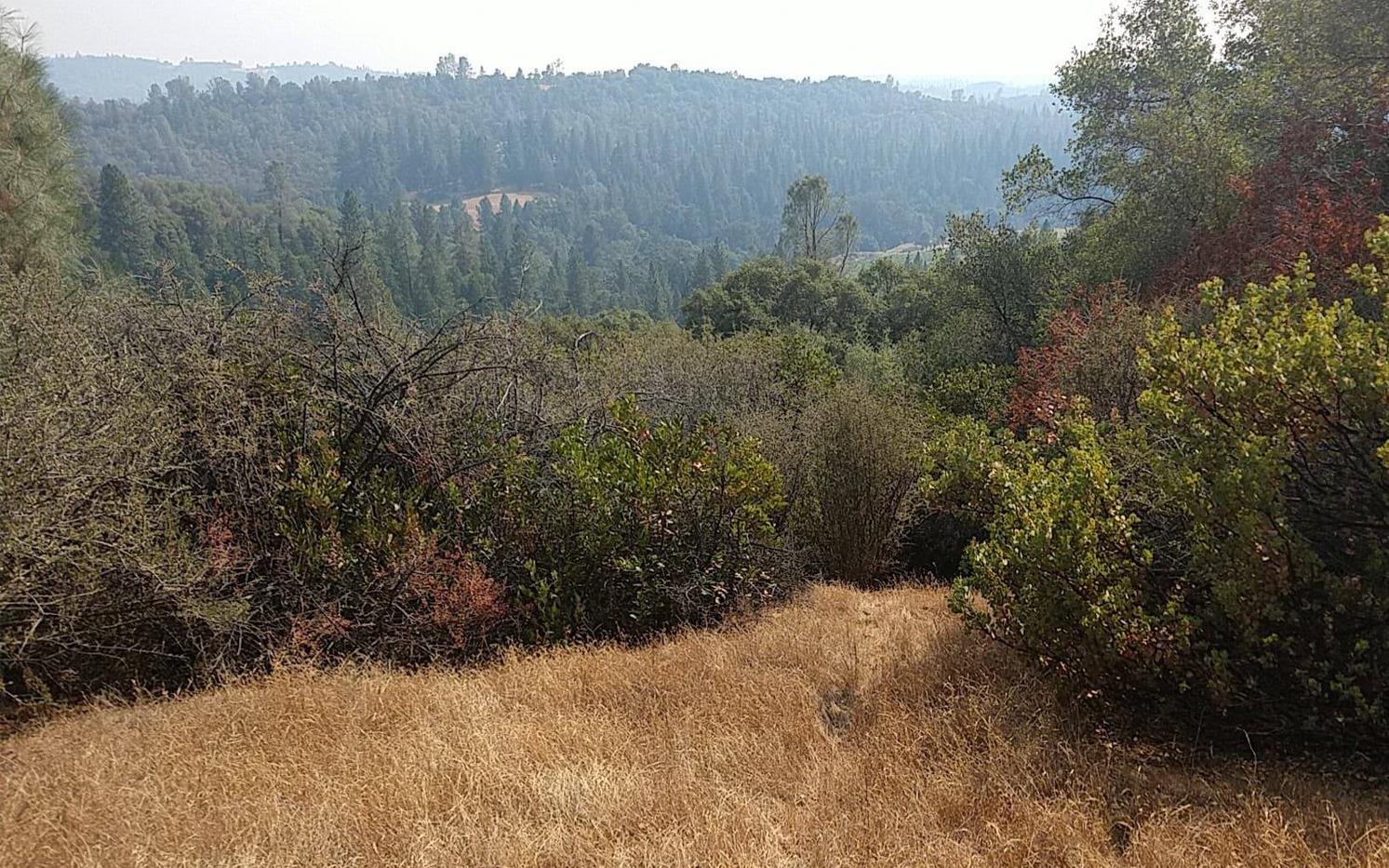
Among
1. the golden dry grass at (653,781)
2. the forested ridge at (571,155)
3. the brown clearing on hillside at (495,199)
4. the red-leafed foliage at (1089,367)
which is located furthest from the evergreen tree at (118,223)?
the forested ridge at (571,155)

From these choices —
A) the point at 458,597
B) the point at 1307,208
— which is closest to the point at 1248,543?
the point at 458,597

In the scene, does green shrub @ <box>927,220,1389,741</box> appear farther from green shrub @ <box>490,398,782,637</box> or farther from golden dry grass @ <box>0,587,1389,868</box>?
green shrub @ <box>490,398,782,637</box>

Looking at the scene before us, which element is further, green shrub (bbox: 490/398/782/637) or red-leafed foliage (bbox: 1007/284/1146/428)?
red-leafed foliage (bbox: 1007/284/1146/428)

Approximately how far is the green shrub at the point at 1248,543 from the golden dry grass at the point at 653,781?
45 centimetres

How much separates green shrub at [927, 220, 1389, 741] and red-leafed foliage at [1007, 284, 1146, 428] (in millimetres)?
3794

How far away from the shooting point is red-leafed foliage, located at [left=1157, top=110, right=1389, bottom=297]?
7.79 metres

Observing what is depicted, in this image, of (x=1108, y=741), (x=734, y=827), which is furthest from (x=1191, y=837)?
(x=734, y=827)

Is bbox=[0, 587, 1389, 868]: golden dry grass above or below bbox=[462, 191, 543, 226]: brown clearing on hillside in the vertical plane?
below

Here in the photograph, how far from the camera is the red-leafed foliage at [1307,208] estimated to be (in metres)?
7.79

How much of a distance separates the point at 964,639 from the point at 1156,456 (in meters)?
2.06

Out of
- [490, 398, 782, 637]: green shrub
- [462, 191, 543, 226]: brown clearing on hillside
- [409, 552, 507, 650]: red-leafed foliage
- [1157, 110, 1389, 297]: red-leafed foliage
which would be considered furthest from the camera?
[462, 191, 543, 226]: brown clearing on hillside

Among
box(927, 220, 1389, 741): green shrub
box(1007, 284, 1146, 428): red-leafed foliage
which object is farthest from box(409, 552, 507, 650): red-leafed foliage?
box(1007, 284, 1146, 428): red-leafed foliage

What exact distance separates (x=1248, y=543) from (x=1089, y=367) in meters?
5.82

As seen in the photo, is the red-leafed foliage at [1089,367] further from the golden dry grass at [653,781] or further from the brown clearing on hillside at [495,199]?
the brown clearing on hillside at [495,199]
